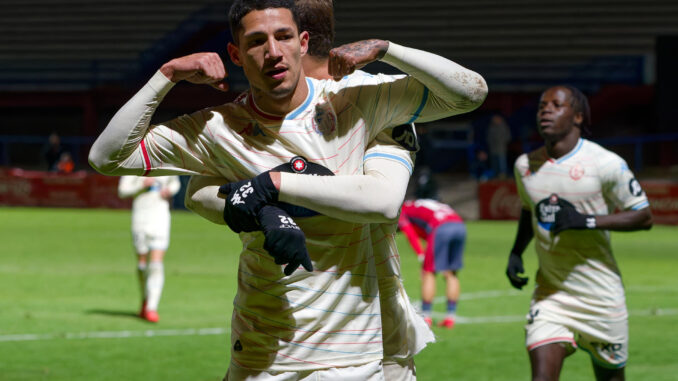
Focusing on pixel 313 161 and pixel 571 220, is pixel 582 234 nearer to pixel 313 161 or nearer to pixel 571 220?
pixel 571 220

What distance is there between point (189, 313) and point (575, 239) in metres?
6.30

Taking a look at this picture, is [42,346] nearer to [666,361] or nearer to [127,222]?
[666,361]

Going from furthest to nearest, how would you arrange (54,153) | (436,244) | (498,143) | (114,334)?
(54,153) → (498,143) → (436,244) → (114,334)

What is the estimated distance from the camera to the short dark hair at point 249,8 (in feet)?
11.2

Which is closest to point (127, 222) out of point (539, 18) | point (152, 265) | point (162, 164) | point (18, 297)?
point (18, 297)

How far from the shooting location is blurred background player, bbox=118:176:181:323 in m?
11.1

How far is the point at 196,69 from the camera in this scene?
3.44 metres

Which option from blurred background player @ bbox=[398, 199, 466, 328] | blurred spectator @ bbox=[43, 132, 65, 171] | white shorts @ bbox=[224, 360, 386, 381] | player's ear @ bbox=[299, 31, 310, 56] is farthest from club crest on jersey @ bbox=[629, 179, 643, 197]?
blurred spectator @ bbox=[43, 132, 65, 171]

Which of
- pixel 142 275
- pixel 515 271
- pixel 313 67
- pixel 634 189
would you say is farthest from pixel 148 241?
pixel 313 67

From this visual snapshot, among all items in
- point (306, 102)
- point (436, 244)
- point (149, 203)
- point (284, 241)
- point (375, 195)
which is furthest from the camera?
point (149, 203)

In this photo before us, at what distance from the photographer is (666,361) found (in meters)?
8.87

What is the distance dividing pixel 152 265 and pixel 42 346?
1808 mm

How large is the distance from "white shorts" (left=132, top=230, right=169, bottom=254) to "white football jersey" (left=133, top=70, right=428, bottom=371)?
764 centimetres

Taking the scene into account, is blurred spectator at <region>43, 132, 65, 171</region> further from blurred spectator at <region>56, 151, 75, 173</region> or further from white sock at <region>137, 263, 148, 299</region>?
white sock at <region>137, 263, 148, 299</region>
